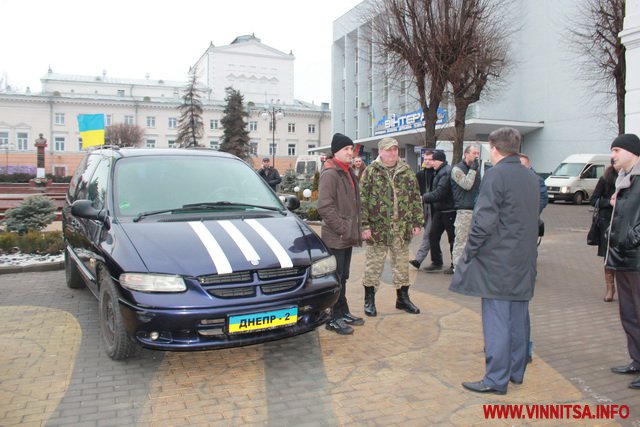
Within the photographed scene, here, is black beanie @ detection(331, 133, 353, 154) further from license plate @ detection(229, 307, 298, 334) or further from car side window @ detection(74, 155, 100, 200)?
car side window @ detection(74, 155, 100, 200)

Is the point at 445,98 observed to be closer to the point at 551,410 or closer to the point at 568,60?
the point at 568,60

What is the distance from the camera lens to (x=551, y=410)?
3.54 meters

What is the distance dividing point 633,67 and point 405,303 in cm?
710

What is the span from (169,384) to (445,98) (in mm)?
18896

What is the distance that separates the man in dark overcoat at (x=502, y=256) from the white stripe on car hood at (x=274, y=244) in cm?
132

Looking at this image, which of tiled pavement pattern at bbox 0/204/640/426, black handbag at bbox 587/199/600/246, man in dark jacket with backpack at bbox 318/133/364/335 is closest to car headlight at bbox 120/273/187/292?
tiled pavement pattern at bbox 0/204/640/426

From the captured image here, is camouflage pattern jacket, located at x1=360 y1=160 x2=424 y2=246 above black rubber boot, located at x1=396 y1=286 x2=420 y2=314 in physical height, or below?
above

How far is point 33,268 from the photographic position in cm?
808

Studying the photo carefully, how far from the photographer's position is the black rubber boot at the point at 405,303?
5.91 metres

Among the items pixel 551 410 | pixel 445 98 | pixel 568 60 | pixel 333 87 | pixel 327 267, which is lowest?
pixel 551 410

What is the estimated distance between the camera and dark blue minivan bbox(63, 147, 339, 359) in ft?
12.4

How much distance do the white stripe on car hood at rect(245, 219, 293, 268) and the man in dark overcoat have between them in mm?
1319

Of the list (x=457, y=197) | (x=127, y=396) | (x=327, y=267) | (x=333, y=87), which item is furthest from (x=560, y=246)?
(x=333, y=87)

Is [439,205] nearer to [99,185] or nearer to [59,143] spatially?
[99,185]
